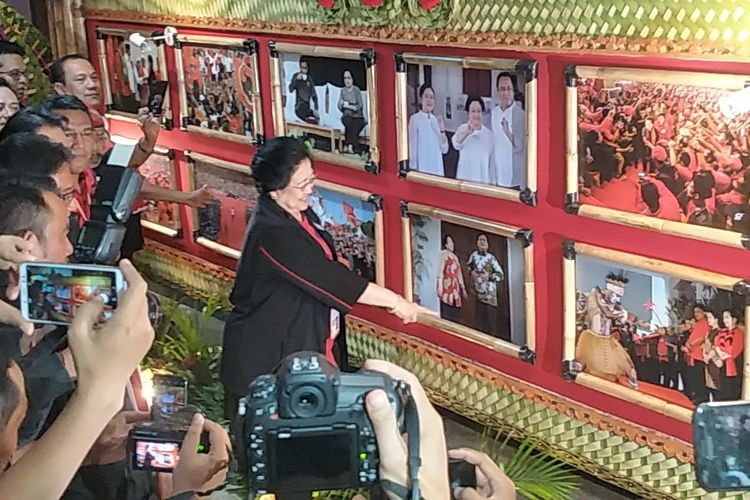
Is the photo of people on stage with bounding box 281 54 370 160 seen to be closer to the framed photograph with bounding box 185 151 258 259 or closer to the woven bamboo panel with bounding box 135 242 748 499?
the framed photograph with bounding box 185 151 258 259

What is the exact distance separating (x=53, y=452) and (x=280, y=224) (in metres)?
1.62

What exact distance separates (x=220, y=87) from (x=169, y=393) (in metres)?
2.46

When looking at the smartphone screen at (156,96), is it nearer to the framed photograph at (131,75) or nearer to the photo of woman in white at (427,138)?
the framed photograph at (131,75)

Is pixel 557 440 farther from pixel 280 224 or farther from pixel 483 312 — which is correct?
pixel 280 224

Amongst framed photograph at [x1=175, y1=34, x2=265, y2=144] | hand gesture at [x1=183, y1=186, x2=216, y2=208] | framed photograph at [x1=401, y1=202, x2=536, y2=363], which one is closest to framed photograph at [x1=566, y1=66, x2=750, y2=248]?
framed photograph at [x1=401, y1=202, x2=536, y2=363]

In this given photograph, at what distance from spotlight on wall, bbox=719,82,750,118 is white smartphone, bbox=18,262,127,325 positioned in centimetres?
178

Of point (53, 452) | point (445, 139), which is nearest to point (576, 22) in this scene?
point (445, 139)

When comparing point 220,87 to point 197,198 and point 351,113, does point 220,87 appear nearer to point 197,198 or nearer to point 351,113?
point 197,198

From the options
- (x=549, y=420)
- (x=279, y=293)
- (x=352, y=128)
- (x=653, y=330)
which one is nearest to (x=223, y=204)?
(x=352, y=128)

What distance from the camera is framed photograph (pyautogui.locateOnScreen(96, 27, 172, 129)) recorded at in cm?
501

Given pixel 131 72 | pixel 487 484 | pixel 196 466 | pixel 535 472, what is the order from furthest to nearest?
1. pixel 131 72
2. pixel 535 472
3. pixel 196 466
4. pixel 487 484

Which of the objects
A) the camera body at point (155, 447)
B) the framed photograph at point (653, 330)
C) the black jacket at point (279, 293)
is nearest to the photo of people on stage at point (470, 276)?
the framed photograph at point (653, 330)

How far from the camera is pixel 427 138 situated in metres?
3.63

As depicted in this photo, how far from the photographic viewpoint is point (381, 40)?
3.69 meters
